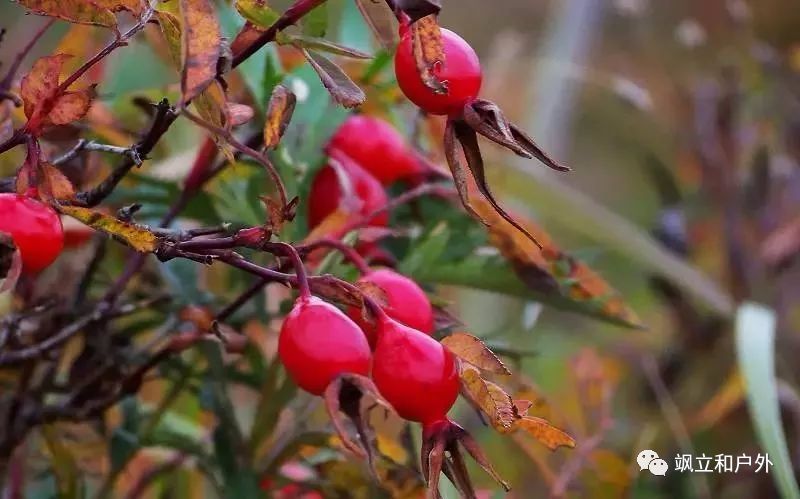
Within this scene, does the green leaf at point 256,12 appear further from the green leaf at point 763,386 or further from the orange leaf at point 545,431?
the green leaf at point 763,386

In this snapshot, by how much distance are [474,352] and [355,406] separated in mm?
41

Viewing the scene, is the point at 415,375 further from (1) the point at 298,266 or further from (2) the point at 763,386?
(2) the point at 763,386

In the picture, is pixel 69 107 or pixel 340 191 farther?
pixel 340 191

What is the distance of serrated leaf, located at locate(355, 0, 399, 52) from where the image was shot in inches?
11.8

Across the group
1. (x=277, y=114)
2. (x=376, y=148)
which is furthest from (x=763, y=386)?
(x=277, y=114)

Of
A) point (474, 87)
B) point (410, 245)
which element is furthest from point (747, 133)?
point (474, 87)

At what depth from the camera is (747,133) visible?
0.92m

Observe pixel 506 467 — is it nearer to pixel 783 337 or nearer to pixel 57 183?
pixel 783 337

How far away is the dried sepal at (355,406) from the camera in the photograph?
273mm

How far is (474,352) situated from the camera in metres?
0.29

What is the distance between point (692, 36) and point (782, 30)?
2.90ft

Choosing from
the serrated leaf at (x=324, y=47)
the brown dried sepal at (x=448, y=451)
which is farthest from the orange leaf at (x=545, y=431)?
the serrated leaf at (x=324, y=47)

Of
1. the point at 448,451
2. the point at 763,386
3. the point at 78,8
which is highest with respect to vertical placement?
the point at 78,8

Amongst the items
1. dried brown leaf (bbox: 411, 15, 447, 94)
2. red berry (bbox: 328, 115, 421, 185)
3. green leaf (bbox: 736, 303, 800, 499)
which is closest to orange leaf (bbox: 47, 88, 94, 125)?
dried brown leaf (bbox: 411, 15, 447, 94)
